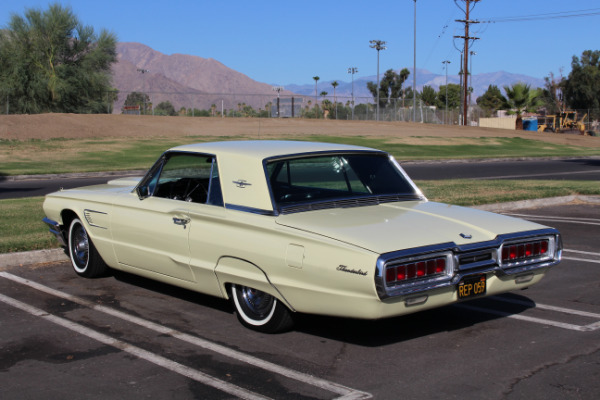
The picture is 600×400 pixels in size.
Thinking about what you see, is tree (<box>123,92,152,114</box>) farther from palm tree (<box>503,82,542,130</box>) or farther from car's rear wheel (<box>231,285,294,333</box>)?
car's rear wheel (<box>231,285,294,333</box>)

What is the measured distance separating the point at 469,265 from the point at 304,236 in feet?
3.98

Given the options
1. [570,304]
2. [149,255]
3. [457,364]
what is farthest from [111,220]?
[570,304]

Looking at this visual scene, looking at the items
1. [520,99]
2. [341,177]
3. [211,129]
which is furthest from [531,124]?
[341,177]

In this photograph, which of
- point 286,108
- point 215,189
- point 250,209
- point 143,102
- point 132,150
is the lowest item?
point 132,150

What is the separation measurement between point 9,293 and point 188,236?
7.23ft

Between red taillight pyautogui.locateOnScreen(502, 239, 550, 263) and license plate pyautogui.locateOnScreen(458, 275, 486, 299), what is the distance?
0.27 m

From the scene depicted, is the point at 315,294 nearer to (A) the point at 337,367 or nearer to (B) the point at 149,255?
(A) the point at 337,367

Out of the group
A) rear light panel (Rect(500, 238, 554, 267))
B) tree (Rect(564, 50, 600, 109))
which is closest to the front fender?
rear light panel (Rect(500, 238, 554, 267))

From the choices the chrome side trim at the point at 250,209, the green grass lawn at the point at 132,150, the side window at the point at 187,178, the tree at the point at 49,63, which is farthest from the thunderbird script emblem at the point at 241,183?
the tree at the point at 49,63

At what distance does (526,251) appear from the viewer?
5387 mm

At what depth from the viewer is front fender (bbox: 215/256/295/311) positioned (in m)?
5.16

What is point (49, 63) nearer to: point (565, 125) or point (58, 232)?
point (58, 232)

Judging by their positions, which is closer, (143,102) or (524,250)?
(524,250)

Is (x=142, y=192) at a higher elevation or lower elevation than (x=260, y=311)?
higher
